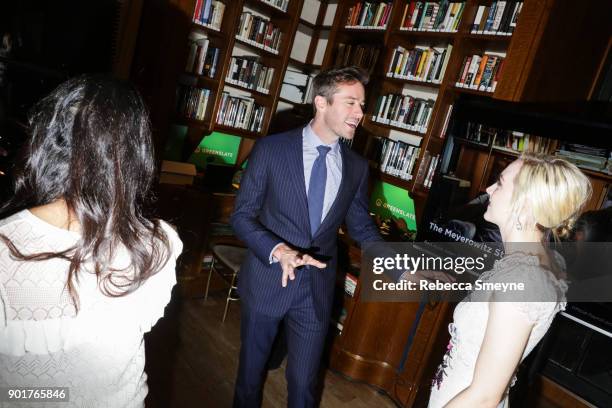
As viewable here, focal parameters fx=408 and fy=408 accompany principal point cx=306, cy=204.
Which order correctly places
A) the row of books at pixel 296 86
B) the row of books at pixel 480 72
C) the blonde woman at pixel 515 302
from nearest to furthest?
the blonde woman at pixel 515 302
the row of books at pixel 480 72
the row of books at pixel 296 86

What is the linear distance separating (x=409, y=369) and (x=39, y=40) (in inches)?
112

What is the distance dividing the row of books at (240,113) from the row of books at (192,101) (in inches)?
6.1

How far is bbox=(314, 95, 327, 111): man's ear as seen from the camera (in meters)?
2.00

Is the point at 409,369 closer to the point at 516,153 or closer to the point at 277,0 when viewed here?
the point at 516,153

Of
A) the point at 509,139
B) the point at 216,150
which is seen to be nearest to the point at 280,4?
the point at 216,150

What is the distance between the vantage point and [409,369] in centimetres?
262

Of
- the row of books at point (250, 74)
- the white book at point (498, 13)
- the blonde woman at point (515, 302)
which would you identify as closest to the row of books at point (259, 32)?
the row of books at point (250, 74)

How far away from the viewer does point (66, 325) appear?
0.86 meters

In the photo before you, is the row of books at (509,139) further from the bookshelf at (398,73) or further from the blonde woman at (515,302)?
the blonde woman at (515,302)

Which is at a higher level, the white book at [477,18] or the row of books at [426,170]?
the white book at [477,18]

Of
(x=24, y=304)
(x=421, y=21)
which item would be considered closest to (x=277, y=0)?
(x=421, y=21)

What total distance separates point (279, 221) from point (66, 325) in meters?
1.04

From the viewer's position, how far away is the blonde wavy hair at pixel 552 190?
123 centimetres

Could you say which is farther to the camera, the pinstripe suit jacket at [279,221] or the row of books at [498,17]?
the row of books at [498,17]
